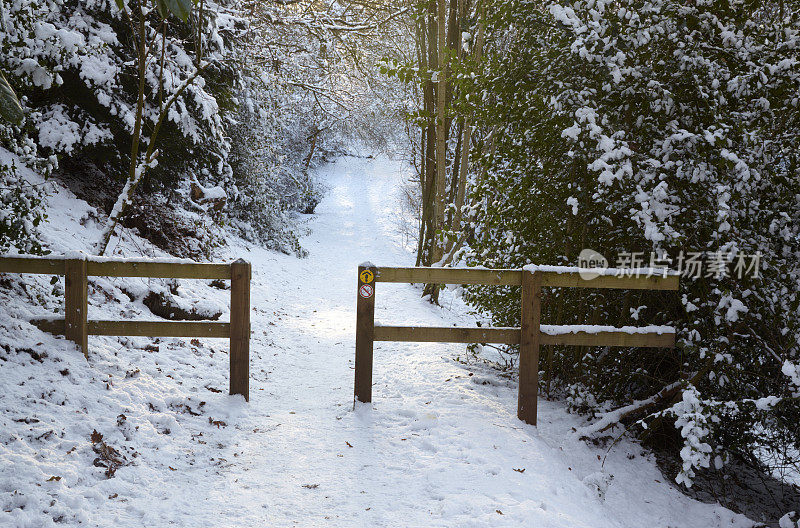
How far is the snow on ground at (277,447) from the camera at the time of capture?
336 centimetres

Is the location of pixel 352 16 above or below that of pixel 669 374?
above

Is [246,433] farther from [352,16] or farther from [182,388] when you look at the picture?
[352,16]

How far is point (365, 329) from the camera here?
16.1 ft

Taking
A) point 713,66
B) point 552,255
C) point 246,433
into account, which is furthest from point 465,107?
point 246,433

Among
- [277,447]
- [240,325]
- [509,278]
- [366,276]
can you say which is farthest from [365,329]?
[509,278]

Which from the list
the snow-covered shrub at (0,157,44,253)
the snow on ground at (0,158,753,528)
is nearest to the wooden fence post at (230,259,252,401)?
the snow on ground at (0,158,753,528)

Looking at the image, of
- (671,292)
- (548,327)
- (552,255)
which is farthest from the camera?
(552,255)

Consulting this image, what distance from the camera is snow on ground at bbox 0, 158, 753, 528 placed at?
336 cm

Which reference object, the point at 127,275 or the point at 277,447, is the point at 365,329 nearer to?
the point at 277,447

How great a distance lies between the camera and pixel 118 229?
8609mm

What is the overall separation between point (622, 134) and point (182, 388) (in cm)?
463

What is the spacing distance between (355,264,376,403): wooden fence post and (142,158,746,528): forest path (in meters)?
0.20

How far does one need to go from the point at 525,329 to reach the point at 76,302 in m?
3.95
